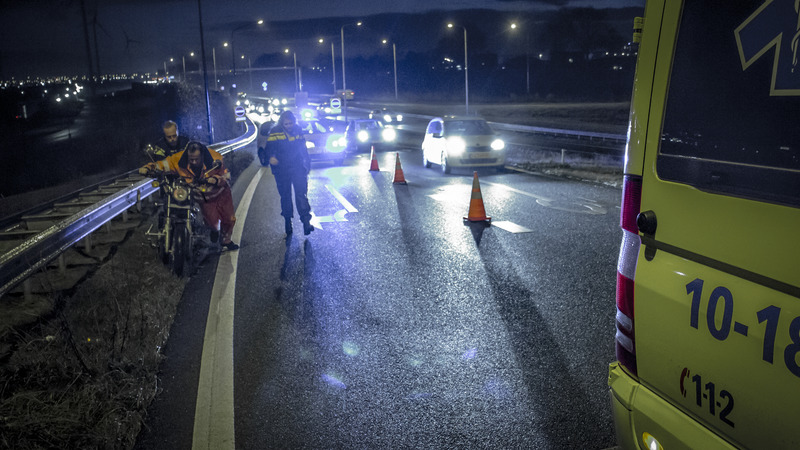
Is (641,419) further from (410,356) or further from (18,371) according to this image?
(18,371)

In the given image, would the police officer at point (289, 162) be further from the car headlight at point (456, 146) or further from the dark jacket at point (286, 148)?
the car headlight at point (456, 146)

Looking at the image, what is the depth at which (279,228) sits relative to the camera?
11.8 metres

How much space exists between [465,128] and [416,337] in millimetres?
16601

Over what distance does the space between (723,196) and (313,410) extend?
10.3 ft

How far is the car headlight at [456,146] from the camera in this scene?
20688 mm

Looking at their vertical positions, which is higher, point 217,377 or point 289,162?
point 289,162

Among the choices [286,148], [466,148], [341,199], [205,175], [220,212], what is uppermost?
[286,148]

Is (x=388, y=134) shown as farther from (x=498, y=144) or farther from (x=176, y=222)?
(x=176, y=222)

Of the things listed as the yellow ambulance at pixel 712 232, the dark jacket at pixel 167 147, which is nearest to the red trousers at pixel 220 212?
the dark jacket at pixel 167 147

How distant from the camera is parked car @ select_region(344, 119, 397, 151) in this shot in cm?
3095

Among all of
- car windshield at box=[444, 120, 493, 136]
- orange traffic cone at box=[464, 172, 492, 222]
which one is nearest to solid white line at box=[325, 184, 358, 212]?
orange traffic cone at box=[464, 172, 492, 222]

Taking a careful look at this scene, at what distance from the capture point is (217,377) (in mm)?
5188

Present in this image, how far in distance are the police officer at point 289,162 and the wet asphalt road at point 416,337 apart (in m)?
0.42

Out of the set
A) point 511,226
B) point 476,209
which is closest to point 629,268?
point 511,226
